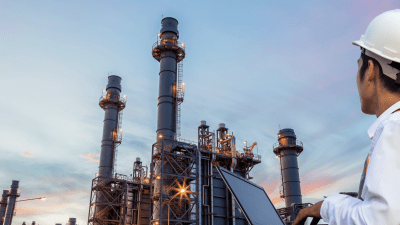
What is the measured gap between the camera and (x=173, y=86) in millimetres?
38500

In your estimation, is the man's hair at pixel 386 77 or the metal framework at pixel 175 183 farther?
the metal framework at pixel 175 183

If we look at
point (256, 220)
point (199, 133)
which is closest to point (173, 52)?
point (199, 133)

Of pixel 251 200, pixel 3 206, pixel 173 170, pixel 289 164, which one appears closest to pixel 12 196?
pixel 3 206

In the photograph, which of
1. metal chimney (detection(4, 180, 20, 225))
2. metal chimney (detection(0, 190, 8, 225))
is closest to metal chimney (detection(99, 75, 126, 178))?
metal chimney (detection(4, 180, 20, 225))

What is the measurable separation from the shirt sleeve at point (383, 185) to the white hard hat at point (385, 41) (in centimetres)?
42

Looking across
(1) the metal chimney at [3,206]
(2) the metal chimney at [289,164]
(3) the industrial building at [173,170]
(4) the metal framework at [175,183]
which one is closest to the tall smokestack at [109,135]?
(3) the industrial building at [173,170]

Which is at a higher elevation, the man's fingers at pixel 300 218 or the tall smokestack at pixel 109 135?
the tall smokestack at pixel 109 135

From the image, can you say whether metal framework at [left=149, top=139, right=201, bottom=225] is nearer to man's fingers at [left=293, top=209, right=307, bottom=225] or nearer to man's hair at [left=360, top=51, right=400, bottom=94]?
man's fingers at [left=293, top=209, right=307, bottom=225]

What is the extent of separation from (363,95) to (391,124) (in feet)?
1.74

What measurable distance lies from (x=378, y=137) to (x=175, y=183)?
3383 cm

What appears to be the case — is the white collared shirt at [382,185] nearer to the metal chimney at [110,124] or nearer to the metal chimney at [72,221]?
the metal chimney at [110,124]

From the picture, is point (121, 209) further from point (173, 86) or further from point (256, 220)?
point (256, 220)

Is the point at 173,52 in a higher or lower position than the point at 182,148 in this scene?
higher

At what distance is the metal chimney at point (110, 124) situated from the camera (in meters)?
47.0
